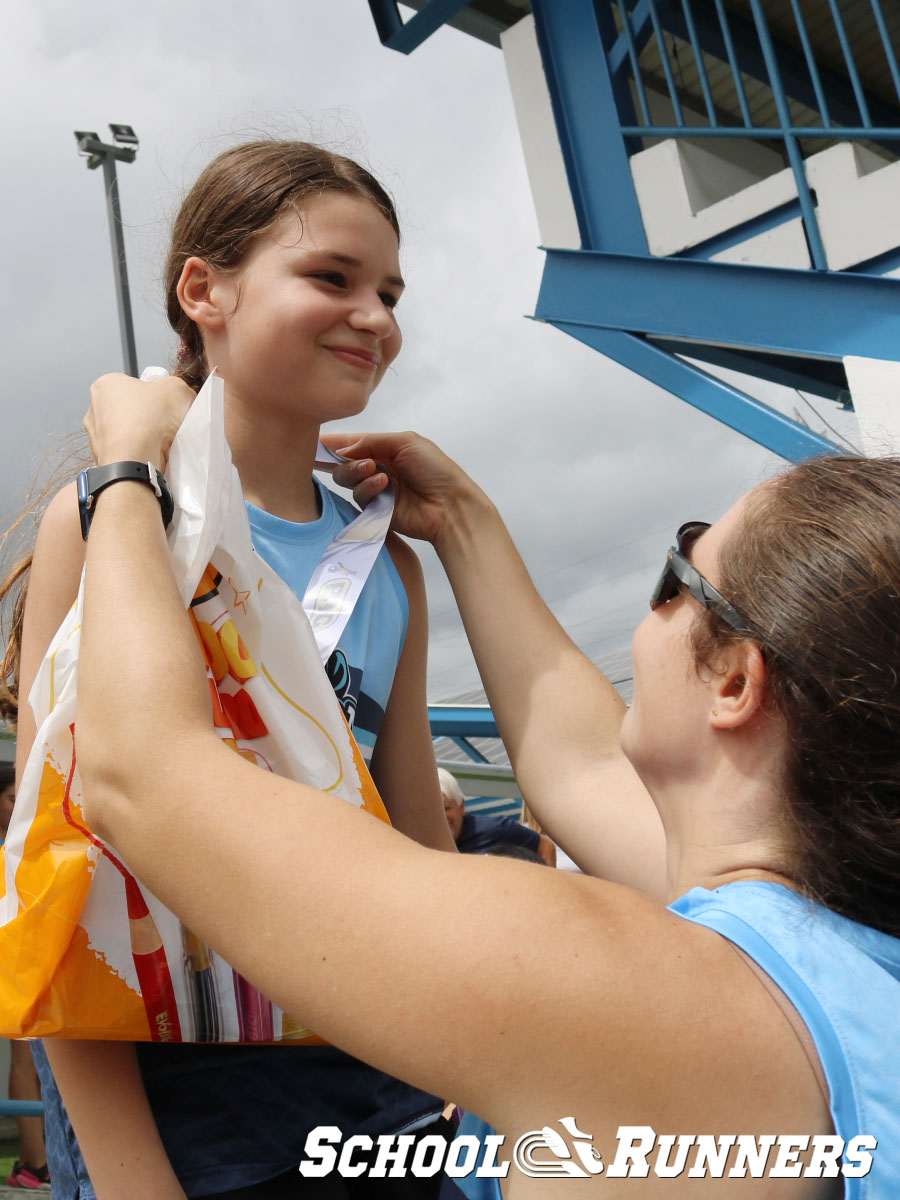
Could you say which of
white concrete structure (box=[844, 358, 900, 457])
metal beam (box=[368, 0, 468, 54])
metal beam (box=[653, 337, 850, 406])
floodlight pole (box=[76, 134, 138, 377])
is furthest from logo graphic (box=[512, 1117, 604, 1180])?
→ floodlight pole (box=[76, 134, 138, 377])

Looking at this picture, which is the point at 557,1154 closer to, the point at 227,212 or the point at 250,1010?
the point at 250,1010

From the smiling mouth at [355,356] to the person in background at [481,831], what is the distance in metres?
3.95

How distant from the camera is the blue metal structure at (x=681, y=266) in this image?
173 inches

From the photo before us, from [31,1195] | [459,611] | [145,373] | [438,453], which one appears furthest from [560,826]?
[31,1195]

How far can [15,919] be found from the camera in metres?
1.13

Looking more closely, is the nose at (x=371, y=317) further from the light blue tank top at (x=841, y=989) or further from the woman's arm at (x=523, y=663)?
the light blue tank top at (x=841, y=989)

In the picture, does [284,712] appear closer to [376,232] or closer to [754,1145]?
[754,1145]

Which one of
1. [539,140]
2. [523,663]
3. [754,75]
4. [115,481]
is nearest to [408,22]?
[539,140]

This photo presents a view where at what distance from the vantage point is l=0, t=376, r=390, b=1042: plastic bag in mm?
1127

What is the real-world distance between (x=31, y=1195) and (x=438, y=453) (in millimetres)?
Result: 3548

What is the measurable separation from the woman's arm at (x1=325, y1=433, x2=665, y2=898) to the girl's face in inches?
9.8

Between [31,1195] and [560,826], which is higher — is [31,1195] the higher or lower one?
the lower one

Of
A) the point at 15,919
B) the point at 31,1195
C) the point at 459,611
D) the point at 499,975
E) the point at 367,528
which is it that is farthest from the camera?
the point at 31,1195

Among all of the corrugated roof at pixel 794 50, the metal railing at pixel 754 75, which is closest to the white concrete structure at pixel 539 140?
the metal railing at pixel 754 75
